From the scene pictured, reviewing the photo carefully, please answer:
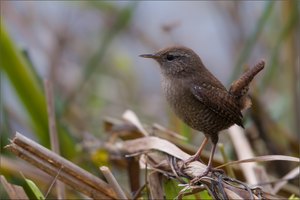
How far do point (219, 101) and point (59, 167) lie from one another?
29.7 inches

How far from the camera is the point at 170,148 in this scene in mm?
2967

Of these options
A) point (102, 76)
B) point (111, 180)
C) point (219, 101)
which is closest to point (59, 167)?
point (111, 180)

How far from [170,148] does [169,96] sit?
12.4 inches

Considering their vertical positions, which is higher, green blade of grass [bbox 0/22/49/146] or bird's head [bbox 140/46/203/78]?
green blade of grass [bbox 0/22/49/146]

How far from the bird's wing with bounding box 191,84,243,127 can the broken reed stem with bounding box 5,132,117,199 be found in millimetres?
576

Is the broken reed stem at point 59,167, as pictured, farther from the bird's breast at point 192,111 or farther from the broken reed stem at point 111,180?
the bird's breast at point 192,111

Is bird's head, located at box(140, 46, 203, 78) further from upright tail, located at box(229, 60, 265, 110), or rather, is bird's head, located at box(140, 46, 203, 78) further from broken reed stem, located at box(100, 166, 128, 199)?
broken reed stem, located at box(100, 166, 128, 199)

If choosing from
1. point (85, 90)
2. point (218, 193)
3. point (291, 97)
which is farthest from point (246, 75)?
point (85, 90)

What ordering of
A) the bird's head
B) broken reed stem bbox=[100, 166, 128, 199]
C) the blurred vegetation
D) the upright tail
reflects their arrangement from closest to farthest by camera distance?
broken reed stem bbox=[100, 166, 128, 199] → the upright tail → the bird's head → the blurred vegetation

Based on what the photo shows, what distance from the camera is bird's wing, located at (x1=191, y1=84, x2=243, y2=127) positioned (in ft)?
10.2

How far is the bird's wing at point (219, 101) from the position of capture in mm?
3115

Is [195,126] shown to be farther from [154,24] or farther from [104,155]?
[154,24]

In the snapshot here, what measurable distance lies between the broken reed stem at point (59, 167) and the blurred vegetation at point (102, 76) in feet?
0.97

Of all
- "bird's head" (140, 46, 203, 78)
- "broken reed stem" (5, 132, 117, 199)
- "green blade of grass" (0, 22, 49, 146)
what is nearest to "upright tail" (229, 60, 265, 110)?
"bird's head" (140, 46, 203, 78)
